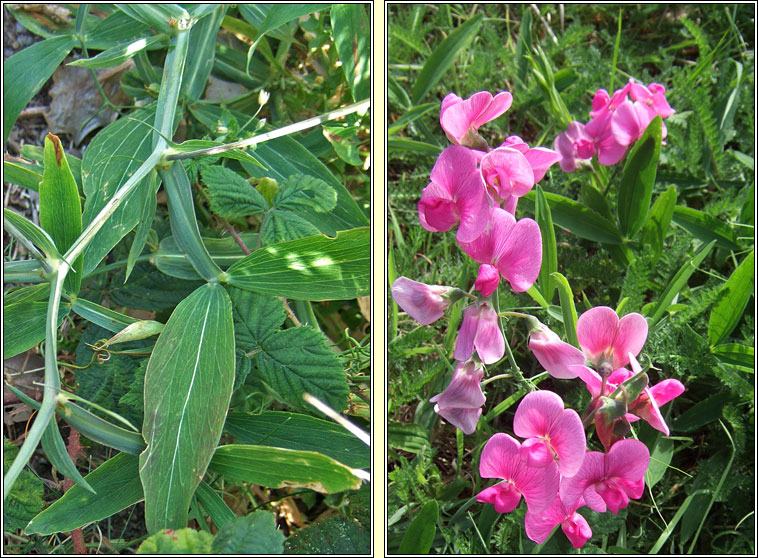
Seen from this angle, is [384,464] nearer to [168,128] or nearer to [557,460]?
[557,460]

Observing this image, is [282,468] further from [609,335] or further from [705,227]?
[705,227]

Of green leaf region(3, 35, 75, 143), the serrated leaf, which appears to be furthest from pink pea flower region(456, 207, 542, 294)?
green leaf region(3, 35, 75, 143)

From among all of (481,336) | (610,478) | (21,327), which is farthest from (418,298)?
(21,327)

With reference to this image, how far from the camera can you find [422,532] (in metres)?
0.85

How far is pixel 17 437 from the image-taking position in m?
0.94

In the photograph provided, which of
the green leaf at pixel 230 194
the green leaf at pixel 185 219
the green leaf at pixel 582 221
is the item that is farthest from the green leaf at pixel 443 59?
the green leaf at pixel 185 219

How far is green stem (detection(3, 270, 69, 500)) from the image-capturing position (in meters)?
0.60

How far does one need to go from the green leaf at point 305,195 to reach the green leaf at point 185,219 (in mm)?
140

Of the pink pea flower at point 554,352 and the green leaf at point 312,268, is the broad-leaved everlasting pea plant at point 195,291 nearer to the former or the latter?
the green leaf at point 312,268

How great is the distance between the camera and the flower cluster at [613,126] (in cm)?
99

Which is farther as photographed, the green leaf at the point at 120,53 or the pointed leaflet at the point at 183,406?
the green leaf at the point at 120,53

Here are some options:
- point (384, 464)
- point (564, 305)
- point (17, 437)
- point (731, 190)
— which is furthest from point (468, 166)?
point (17, 437)

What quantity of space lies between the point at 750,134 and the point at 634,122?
36cm

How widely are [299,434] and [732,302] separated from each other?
25.4 inches
